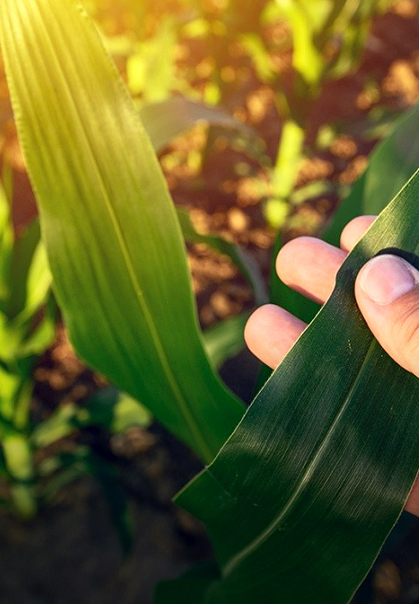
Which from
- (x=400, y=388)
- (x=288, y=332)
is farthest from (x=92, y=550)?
(x=400, y=388)

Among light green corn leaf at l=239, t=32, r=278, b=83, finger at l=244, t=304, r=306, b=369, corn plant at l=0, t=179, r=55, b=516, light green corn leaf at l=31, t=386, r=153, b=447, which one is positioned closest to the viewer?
finger at l=244, t=304, r=306, b=369

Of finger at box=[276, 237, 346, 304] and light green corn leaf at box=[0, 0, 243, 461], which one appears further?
finger at box=[276, 237, 346, 304]

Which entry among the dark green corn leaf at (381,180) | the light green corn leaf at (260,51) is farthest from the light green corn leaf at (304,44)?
the dark green corn leaf at (381,180)

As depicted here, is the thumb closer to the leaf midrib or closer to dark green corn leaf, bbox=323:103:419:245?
the leaf midrib

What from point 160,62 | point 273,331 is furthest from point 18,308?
point 160,62

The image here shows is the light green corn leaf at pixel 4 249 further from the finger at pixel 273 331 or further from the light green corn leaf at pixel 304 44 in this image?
the light green corn leaf at pixel 304 44

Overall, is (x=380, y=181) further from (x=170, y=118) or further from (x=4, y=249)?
(x=4, y=249)

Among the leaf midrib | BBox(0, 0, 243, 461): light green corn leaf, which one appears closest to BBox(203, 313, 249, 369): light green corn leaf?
BBox(0, 0, 243, 461): light green corn leaf

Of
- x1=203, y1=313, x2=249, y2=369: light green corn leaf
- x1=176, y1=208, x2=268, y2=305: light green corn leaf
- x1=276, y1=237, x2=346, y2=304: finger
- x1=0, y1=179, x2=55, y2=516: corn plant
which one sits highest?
x1=276, y1=237, x2=346, y2=304: finger

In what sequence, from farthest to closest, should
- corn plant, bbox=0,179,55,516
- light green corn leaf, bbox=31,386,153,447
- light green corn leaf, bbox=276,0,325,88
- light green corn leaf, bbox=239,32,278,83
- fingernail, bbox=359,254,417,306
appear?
light green corn leaf, bbox=239,32,278,83, light green corn leaf, bbox=276,0,325,88, light green corn leaf, bbox=31,386,153,447, corn plant, bbox=0,179,55,516, fingernail, bbox=359,254,417,306
